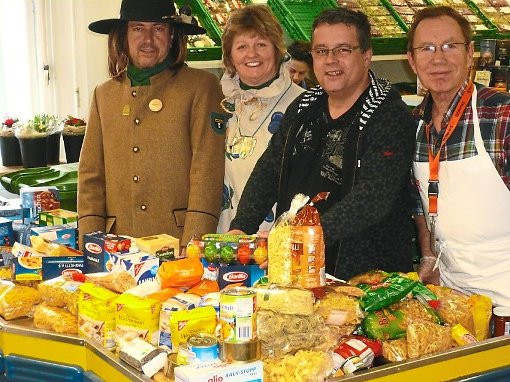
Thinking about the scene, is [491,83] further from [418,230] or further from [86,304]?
[86,304]

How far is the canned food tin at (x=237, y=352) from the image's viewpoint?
1938 mm

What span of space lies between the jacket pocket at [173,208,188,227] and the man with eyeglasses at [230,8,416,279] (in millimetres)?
397

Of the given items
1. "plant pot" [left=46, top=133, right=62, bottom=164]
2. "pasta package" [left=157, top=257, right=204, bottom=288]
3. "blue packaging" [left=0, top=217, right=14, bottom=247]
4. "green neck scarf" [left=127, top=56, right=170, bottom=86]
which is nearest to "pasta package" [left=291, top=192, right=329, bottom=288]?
"pasta package" [left=157, top=257, right=204, bottom=288]

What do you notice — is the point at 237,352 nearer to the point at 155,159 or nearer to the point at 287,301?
the point at 287,301

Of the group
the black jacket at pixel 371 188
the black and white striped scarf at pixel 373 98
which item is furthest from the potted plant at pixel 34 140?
the black and white striped scarf at pixel 373 98

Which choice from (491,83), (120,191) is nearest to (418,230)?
(120,191)

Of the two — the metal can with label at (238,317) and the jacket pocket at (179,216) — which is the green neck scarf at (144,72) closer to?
the jacket pocket at (179,216)

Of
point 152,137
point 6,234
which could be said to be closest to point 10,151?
point 6,234

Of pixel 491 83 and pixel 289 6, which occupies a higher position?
pixel 289 6

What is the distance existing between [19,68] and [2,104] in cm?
32

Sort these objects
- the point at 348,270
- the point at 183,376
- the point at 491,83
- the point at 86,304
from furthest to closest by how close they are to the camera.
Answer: the point at 491,83 → the point at 348,270 → the point at 86,304 → the point at 183,376

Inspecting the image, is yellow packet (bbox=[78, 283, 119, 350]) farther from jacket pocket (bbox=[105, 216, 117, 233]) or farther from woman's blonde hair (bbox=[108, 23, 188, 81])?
woman's blonde hair (bbox=[108, 23, 188, 81])

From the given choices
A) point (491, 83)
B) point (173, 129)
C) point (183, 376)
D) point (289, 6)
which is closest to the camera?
point (183, 376)

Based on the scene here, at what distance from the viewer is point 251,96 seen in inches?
128
